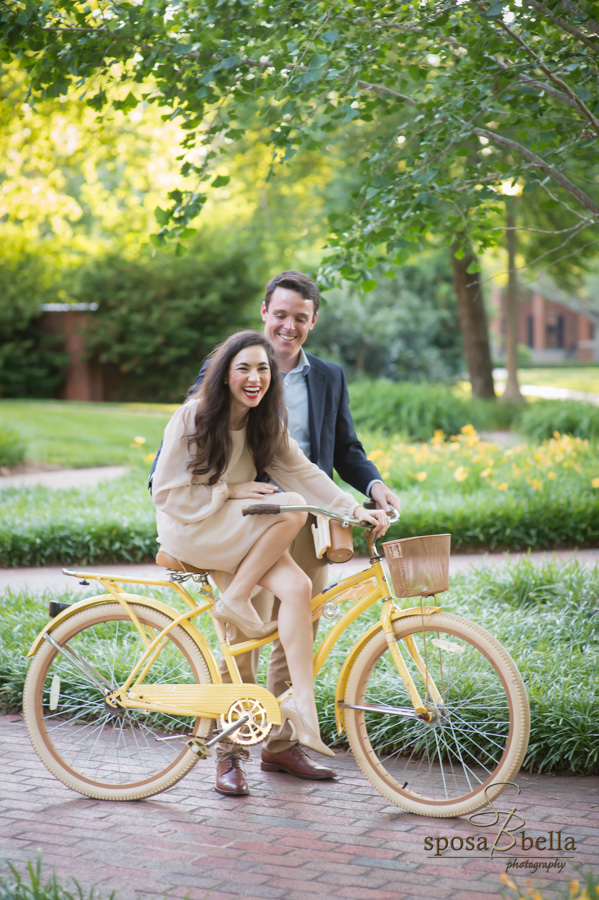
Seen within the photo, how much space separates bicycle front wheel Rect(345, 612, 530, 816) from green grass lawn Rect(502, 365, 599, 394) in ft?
89.6

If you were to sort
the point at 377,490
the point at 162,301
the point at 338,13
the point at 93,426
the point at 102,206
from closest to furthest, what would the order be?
the point at 377,490 < the point at 338,13 < the point at 93,426 < the point at 102,206 < the point at 162,301

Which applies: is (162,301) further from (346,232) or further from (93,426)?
(346,232)

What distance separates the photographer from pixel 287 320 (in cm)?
390

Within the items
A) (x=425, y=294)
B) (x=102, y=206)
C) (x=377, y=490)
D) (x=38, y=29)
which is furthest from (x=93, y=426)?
(x=377, y=490)

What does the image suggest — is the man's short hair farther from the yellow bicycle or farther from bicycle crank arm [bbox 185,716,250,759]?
bicycle crank arm [bbox 185,716,250,759]

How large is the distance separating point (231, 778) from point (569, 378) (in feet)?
123

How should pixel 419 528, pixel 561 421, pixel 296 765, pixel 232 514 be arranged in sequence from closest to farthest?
pixel 232 514 → pixel 296 765 → pixel 419 528 → pixel 561 421

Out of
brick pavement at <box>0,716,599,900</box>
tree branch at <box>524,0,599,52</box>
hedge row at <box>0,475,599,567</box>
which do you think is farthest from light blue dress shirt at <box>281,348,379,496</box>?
hedge row at <box>0,475,599,567</box>

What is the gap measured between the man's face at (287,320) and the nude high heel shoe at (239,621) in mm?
1085

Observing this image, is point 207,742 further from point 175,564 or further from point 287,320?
point 287,320

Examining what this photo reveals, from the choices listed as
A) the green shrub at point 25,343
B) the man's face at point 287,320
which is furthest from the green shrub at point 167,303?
the man's face at point 287,320

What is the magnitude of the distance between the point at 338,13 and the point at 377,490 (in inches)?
88.6

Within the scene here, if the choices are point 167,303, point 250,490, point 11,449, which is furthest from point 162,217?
point 167,303

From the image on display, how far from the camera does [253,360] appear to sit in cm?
351
